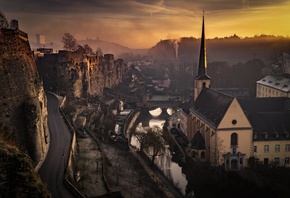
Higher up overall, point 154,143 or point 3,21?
point 3,21

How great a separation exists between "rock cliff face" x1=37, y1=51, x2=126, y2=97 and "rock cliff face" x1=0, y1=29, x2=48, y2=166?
27.4m

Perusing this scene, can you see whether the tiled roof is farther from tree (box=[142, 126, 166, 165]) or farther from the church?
tree (box=[142, 126, 166, 165])

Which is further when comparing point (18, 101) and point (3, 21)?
point (3, 21)

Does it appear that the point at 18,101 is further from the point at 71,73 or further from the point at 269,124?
the point at 71,73

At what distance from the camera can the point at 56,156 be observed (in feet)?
99.3

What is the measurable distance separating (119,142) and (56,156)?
21083mm

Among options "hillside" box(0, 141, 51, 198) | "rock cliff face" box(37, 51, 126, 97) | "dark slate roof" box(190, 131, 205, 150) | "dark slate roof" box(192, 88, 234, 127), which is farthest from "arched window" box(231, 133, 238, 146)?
"rock cliff face" box(37, 51, 126, 97)

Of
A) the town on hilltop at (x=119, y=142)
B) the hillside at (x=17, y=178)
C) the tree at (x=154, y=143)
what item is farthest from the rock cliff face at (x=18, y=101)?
the tree at (x=154, y=143)

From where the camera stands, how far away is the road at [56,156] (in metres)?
24.4

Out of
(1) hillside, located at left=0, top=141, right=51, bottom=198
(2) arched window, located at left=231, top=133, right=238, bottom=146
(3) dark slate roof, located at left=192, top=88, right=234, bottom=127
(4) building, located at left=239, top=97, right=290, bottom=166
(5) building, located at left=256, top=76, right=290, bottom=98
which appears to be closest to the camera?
(1) hillside, located at left=0, top=141, right=51, bottom=198

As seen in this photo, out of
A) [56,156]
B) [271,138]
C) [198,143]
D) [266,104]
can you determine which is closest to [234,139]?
[271,138]

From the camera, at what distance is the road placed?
24.4 m

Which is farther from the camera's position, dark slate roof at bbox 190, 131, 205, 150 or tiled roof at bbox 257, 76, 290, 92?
tiled roof at bbox 257, 76, 290, 92

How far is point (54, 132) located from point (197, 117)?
21.2 metres
